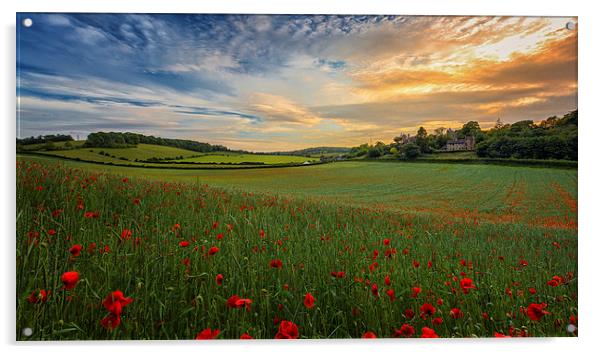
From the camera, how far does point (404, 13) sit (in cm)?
362

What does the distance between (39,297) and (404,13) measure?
377cm

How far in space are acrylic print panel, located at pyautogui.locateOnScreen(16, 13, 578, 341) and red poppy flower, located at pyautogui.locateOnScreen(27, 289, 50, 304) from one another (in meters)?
0.10

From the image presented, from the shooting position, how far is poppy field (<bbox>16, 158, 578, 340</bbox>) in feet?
9.37

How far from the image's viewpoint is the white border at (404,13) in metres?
3.25

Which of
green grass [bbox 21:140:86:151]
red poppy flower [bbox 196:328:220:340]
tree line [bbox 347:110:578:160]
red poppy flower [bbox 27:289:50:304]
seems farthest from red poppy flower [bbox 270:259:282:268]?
green grass [bbox 21:140:86:151]

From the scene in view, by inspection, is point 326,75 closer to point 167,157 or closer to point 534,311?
point 167,157

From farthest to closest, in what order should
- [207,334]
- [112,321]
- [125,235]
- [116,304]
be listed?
[125,235] < [207,334] < [112,321] < [116,304]

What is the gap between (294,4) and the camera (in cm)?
360

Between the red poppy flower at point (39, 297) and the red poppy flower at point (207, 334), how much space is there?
1.12 meters

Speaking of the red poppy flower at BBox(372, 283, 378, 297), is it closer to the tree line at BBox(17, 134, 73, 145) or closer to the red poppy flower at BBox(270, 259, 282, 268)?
the red poppy flower at BBox(270, 259, 282, 268)

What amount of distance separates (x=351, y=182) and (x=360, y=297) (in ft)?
3.84

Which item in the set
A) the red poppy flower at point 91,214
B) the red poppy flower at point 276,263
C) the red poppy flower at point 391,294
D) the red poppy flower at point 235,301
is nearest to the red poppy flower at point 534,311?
the red poppy flower at point 391,294

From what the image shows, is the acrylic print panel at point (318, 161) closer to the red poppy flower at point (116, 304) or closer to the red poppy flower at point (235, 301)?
the red poppy flower at point (235, 301)

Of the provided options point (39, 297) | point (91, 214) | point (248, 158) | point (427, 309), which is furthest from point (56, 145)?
point (427, 309)
